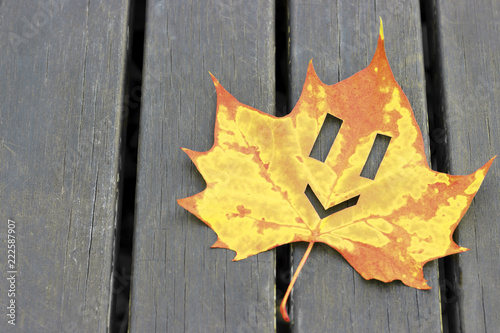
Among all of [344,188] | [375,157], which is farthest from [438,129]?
[344,188]

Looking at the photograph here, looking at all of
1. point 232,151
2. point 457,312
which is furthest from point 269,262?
point 457,312

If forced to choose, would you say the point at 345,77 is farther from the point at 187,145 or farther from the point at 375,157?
the point at 187,145

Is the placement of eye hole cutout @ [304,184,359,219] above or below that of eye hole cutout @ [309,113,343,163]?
below

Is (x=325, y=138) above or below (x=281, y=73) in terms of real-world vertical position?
below

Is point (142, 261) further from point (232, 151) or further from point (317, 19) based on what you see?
point (317, 19)

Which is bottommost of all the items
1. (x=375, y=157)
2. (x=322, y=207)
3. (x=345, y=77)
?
(x=322, y=207)

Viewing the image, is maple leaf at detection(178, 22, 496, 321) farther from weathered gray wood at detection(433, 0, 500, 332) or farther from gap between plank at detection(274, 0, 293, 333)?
gap between plank at detection(274, 0, 293, 333)

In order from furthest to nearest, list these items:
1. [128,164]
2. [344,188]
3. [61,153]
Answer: [128,164] < [61,153] < [344,188]

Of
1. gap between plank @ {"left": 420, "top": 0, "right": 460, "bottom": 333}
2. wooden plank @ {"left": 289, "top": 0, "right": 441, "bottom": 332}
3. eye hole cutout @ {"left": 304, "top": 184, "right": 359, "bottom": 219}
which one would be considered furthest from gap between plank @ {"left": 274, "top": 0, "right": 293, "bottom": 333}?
gap between plank @ {"left": 420, "top": 0, "right": 460, "bottom": 333}
